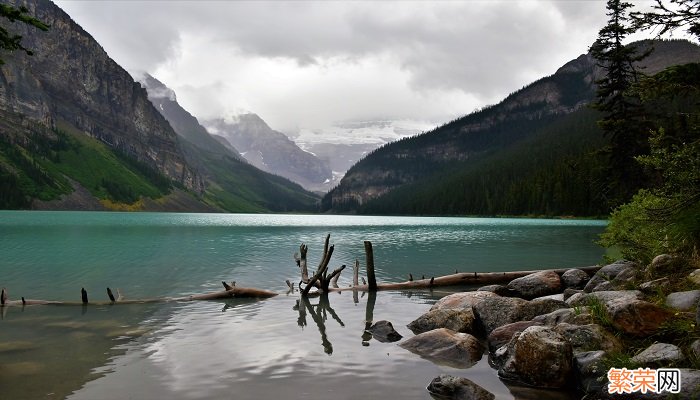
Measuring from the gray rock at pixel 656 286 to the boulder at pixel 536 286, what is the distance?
9.16 metres

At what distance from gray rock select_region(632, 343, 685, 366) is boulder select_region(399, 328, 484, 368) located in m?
4.99

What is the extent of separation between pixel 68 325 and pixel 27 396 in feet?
29.3

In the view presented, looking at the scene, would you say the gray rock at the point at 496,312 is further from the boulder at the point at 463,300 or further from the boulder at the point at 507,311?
the boulder at the point at 463,300

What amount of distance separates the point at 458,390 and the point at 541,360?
251cm

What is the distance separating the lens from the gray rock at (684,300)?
11673 millimetres

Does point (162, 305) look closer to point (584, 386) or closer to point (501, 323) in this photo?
point (501, 323)

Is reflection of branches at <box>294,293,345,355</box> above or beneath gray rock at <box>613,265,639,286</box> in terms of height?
beneath

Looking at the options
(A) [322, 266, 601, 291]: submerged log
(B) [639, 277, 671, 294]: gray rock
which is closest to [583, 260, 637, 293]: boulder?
(B) [639, 277, 671, 294]: gray rock

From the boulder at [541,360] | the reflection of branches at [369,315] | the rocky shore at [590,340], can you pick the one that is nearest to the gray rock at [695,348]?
the rocky shore at [590,340]

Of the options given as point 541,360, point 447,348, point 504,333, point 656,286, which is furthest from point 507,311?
point 541,360

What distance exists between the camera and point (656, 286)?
47.5ft

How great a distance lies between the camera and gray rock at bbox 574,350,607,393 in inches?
428

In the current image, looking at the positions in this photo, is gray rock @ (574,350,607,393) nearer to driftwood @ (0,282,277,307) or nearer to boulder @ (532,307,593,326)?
boulder @ (532,307,593,326)

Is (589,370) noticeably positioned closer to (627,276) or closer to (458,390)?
(458,390)
